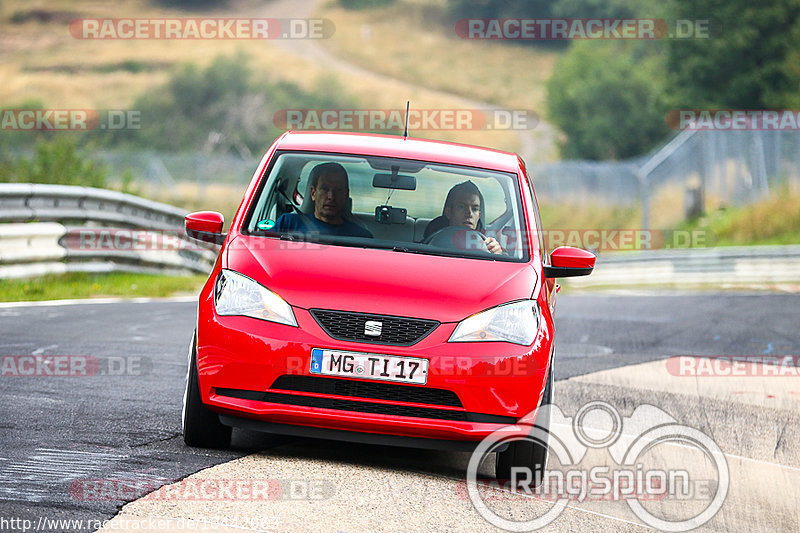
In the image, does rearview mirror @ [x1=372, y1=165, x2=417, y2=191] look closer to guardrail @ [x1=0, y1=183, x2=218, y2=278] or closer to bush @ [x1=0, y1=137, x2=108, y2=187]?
guardrail @ [x1=0, y1=183, x2=218, y2=278]

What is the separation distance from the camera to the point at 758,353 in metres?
12.6

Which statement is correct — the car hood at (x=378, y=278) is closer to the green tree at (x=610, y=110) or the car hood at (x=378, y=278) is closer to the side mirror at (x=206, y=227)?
the side mirror at (x=206, y=227)

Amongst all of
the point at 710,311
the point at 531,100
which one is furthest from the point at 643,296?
the point at 531,100

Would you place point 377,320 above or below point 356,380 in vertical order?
above

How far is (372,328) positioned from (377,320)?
0.15 ft

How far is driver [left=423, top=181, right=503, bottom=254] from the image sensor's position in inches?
281

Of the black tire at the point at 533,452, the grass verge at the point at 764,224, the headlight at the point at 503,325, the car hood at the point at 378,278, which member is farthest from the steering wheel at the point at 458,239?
the grass verge at the point at 764,224

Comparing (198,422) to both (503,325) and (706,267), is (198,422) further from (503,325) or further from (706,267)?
(706,267)

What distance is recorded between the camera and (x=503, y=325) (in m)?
6.08

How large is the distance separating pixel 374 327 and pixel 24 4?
4694 inches

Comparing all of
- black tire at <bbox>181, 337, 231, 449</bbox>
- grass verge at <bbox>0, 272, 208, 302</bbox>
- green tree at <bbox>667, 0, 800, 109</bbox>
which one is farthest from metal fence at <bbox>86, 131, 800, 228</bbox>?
black tire at <bbox>181, 337, 231, 449</bbox>

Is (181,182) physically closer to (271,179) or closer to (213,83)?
(271,179)

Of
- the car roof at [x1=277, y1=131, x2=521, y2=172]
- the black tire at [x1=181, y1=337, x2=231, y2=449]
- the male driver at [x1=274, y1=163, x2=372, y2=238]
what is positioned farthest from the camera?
the car roof at [x1=277, y1=131, x2=521, y2=172]

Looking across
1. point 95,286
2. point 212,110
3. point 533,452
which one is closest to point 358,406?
point 533,452
